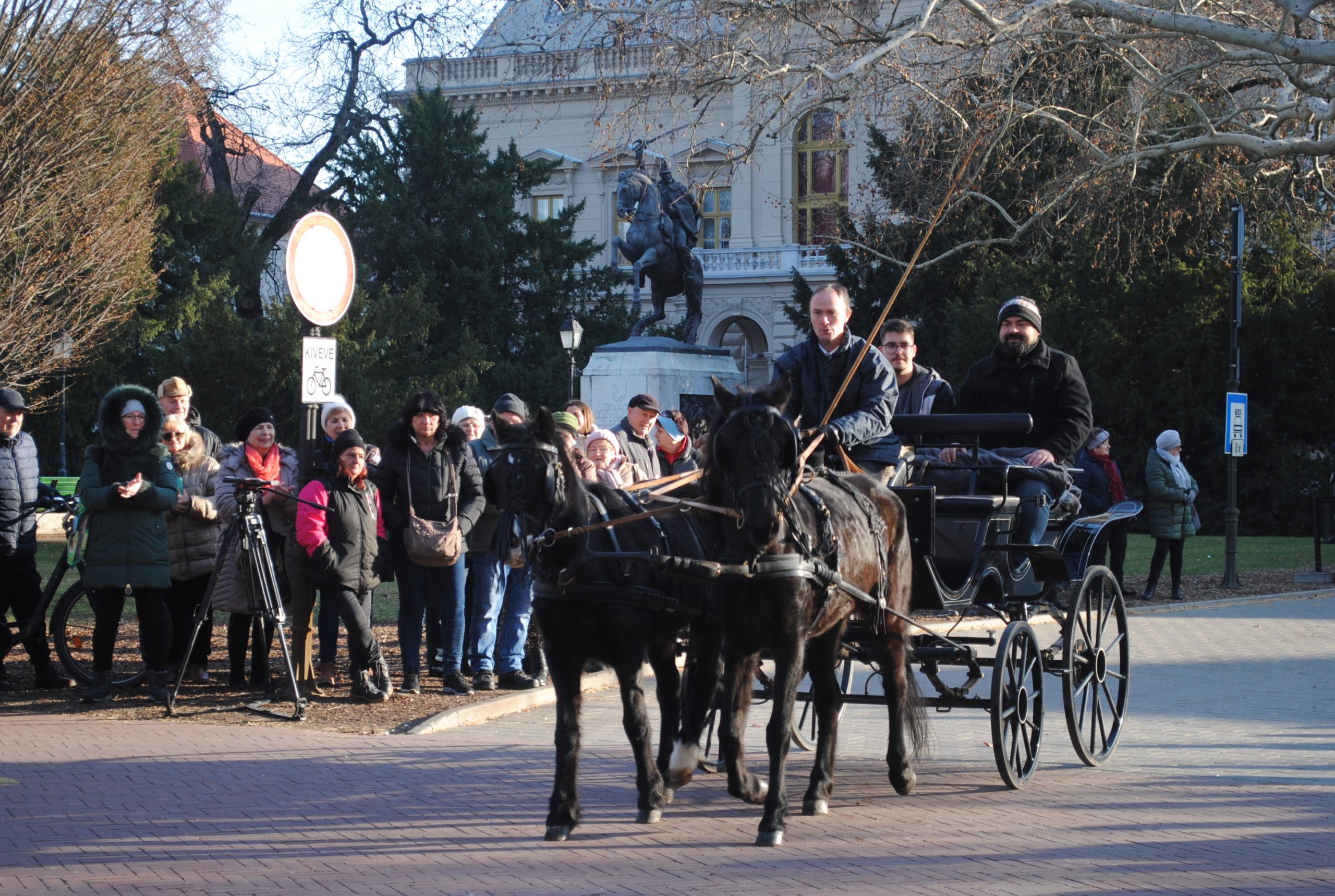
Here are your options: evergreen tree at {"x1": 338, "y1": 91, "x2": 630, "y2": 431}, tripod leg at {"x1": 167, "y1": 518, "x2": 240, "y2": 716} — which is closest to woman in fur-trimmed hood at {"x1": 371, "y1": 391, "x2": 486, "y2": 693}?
tripod leg at {"x1": 167, "y1": 518, "x2": 240, "y2": 716}

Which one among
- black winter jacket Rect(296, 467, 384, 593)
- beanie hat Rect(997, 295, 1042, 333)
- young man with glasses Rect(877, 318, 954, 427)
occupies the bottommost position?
black winter jacket Rect(296, 467, 384, 593)

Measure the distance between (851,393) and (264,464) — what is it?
16.1 feet

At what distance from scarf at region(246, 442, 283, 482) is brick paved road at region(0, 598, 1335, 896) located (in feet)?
6.93

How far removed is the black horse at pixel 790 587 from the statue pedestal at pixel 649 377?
17.4 meters

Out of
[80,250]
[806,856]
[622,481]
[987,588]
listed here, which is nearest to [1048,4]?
[622,481]

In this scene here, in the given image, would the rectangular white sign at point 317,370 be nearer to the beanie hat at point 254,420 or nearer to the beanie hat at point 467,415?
the beanie hat at point 254,420

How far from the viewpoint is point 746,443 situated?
6.23 metres

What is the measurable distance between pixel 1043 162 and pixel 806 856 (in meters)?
25.6

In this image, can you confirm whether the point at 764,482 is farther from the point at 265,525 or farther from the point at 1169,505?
the point at 1169,505

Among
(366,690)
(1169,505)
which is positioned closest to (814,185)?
(1169,505)

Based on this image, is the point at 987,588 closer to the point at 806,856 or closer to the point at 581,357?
the point at 806,856

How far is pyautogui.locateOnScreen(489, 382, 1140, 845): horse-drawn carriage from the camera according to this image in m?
6.34

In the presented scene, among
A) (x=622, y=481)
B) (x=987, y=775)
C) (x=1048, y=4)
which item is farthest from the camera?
(x=1048, y=4)

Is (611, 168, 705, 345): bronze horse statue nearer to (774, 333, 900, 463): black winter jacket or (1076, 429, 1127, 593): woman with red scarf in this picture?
(1076, 429, 1127, 593): woman with red scarf
